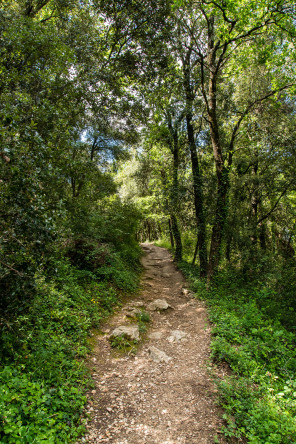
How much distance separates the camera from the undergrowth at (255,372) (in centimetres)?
276

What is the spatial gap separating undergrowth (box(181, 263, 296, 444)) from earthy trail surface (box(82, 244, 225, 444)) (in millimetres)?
315

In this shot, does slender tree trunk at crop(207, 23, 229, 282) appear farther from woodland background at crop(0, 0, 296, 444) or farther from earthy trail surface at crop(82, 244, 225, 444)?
earthy trail surface at crop(82, 244, 225, 444)

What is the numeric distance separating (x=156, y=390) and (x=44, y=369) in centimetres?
192

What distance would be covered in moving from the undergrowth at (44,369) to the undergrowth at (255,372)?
211 centimetres

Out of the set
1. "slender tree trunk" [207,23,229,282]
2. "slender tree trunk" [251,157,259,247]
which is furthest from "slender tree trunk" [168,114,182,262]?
"slender tree trunk" [251,157,259,247]

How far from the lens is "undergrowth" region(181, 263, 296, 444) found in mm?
2764

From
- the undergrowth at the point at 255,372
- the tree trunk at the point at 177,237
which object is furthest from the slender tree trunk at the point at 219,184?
the tree trunk at the point at 177,237

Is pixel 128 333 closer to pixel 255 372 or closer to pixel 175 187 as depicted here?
pixel 255 372

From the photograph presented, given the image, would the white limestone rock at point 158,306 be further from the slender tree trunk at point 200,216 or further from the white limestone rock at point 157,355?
the slender tree trunk at point 200,216

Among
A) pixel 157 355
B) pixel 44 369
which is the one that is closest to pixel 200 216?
pixel 157 355

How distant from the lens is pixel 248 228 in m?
10.9

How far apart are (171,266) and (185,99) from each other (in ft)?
32.4

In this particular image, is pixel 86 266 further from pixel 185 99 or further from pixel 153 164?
pixel 153 164

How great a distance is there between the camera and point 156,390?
12.5 feet
